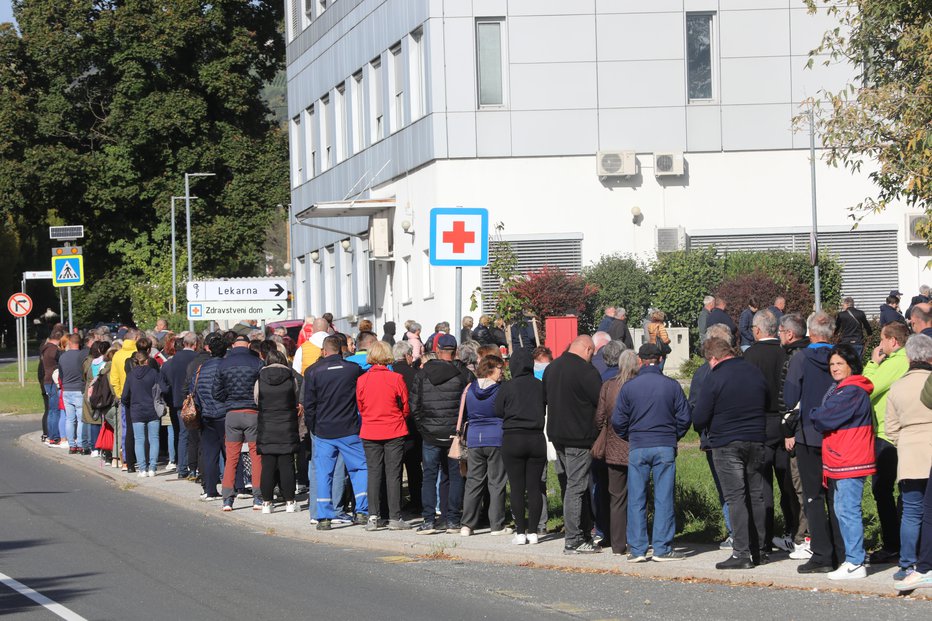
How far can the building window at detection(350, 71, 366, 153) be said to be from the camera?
41.5 m

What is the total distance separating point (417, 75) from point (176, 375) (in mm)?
17189

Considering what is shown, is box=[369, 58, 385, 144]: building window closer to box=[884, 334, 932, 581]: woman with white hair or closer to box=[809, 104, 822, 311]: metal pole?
box=[809, 104, 822, 311]: metal pole

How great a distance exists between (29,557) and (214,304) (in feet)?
44.0

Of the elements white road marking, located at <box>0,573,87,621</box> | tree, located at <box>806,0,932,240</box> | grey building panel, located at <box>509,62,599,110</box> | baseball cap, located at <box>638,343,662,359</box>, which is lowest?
white road marking, located at <box>0,573,87,621</box>

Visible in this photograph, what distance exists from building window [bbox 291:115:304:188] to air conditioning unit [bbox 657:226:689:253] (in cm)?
1861

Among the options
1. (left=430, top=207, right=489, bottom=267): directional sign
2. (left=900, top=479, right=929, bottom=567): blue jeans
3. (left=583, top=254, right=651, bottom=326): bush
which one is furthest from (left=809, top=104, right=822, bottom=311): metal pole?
(left=900, top=479, right=929, bottom=567): blue jeans

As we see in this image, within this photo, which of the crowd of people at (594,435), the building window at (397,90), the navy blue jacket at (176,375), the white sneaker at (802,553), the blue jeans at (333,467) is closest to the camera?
the crowd of people at (594,435)

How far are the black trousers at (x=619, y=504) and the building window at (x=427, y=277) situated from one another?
72.6ft

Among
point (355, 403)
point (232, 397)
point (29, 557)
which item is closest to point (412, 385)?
point (355, 403)

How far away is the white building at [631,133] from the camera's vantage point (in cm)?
3381

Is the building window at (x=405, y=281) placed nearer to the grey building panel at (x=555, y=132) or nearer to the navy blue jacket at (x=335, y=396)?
the grey building panel at (x=555, y=132)

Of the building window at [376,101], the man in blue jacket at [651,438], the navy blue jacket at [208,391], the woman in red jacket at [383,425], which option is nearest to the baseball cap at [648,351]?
the man in blue jacket at [651,438]

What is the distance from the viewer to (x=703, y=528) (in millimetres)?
14180

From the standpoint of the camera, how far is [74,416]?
24875 millimetres
